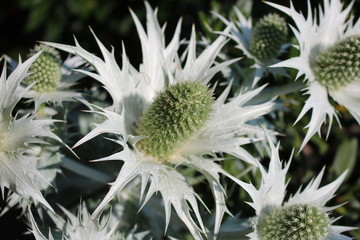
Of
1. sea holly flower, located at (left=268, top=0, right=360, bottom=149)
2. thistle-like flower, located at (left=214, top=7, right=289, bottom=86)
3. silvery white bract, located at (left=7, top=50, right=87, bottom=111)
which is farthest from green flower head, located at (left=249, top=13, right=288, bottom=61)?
silvery white bract, located at (left=7, top=50, right=87, bottom=111)

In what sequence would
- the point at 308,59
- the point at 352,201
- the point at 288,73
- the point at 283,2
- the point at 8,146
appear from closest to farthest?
the point at 8,146
the point at 308,59
the point at 288,73
the point at 283,2
the point at 352,201

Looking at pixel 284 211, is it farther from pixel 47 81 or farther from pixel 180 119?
pixel 47 81

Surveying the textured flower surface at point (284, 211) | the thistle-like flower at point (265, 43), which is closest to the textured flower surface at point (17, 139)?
the textured flower surface at point (284, 211)

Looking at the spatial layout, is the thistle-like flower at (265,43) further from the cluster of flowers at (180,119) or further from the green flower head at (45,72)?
the green flower head at (45,72)

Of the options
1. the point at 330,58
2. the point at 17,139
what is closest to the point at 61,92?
the point at 17,139

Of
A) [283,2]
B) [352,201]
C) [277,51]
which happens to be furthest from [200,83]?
[352,201]

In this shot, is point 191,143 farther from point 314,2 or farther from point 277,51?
point 314,2
